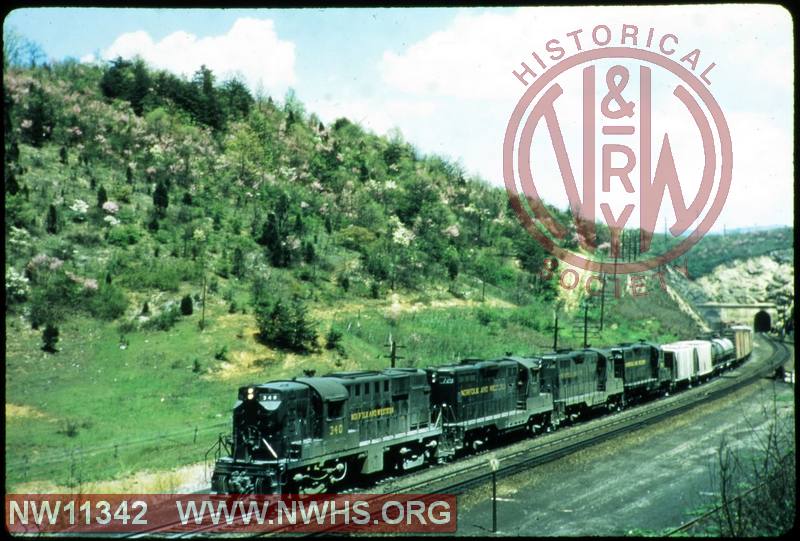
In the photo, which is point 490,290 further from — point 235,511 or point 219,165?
point 235,511

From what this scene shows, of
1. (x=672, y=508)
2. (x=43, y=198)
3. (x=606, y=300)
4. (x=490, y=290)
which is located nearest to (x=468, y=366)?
(x=672, y=508)

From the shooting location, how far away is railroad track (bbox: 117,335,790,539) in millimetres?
16625

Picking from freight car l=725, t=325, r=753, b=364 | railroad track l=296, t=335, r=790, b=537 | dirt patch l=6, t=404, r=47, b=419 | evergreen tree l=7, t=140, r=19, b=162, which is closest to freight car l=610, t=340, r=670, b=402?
railroad track l=296, t=335, r=790, b=537

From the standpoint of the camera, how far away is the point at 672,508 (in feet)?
63.2

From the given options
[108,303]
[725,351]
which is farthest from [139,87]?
[725,351]

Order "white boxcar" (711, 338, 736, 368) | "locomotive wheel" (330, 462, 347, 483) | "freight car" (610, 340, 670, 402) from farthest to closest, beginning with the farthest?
"white boxcar" (711, 338, 736, 368) → "freight car" (610, 340, 670, 402) → "locomotive wheel" (330, 462, 347, 483)

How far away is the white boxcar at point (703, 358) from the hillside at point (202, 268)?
41.3 feet

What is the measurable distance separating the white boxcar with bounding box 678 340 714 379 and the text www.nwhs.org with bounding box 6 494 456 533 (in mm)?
36825

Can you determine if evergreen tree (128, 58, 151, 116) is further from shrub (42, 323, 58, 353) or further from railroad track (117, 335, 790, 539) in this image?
railroad track (117, 335, 790, 539)

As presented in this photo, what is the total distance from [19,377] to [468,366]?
21674mm

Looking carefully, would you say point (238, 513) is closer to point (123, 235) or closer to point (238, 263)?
point (238, 263)

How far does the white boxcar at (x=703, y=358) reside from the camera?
50.3 metres

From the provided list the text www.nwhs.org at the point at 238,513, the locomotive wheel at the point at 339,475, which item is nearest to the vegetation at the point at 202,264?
the text www.nwhs.org at the point at 238,513

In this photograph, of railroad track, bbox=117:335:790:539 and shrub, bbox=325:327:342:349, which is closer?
railroad track, bbox=117:335:790:539
